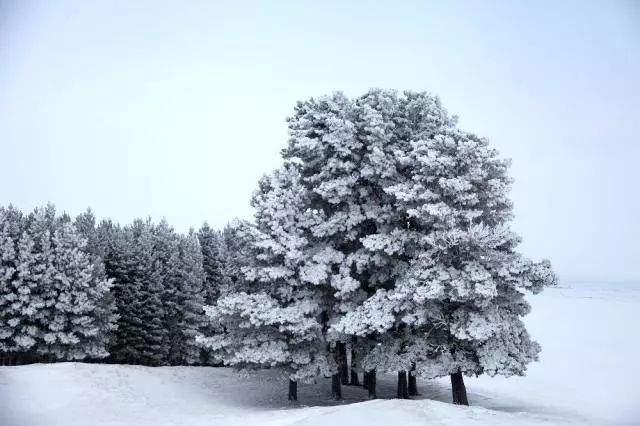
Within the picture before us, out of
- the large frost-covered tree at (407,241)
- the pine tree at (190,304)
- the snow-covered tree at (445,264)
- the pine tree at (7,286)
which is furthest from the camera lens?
the pine tree at (190,304)

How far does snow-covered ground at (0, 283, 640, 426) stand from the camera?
607 inches

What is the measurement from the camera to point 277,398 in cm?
2416

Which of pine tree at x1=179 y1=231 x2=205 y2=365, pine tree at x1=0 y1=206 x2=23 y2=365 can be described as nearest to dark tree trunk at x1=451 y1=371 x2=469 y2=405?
pine tree at x1=0 y1=206 x2=23 y2=365

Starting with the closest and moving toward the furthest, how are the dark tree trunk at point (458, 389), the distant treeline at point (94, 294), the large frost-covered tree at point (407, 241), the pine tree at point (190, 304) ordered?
the large frost-covered tree at point (407, 241)
the dark tree trunk at point (458, 389)
the distant treeline at point (94, 294)
the pine tree at point (190, 304)

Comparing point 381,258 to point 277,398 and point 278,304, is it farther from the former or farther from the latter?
point 277,398

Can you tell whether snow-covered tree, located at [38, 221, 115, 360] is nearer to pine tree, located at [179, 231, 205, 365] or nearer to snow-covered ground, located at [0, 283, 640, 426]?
pine tree, located at [179, 231, 205, 365]

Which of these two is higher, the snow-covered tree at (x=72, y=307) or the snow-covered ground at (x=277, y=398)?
the snow-covered tree at (x=72, y=307)

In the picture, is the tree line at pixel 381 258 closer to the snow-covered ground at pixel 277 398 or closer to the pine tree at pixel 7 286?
the snow-covered ground at pixel 277 398

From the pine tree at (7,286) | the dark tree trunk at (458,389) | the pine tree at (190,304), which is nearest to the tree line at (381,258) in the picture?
the dark tree trunk at (458,389)

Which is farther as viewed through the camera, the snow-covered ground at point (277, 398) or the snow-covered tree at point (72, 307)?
the snow-covered tree at point (72, 307)

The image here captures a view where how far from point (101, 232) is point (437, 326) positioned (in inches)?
1761

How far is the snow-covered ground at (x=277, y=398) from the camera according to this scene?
1541 cm

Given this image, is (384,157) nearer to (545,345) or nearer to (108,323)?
(108,323)

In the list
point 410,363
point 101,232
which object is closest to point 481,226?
point 410,363
